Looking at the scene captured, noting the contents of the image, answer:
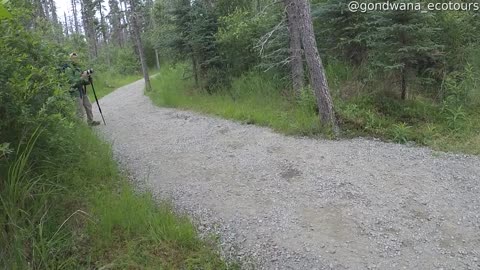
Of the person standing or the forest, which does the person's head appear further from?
the forest

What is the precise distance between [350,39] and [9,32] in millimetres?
7134

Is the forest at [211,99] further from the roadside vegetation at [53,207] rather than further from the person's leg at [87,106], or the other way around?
the person's leg at [87,106]

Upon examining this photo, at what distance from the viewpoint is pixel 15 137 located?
11.5 ft

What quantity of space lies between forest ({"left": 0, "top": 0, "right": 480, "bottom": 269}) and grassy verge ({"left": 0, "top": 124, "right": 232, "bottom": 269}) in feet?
0.04

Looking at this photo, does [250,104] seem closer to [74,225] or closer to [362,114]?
[362,114]

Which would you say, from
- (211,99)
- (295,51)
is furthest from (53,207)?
(211,99)

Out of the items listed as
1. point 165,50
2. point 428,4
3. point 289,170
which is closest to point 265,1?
point 165,50

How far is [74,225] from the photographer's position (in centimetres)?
365

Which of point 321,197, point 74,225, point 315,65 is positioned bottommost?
point 321,197

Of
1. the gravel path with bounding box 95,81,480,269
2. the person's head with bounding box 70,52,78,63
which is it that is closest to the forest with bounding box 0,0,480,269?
the person's head with bounding box 70,52,78,63

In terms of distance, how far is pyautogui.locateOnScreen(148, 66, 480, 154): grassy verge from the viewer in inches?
239

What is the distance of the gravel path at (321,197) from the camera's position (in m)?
3.35

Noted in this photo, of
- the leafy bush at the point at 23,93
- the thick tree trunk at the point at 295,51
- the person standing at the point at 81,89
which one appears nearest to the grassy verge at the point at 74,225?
the leafy bush at the point at 23,93

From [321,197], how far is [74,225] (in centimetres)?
291
